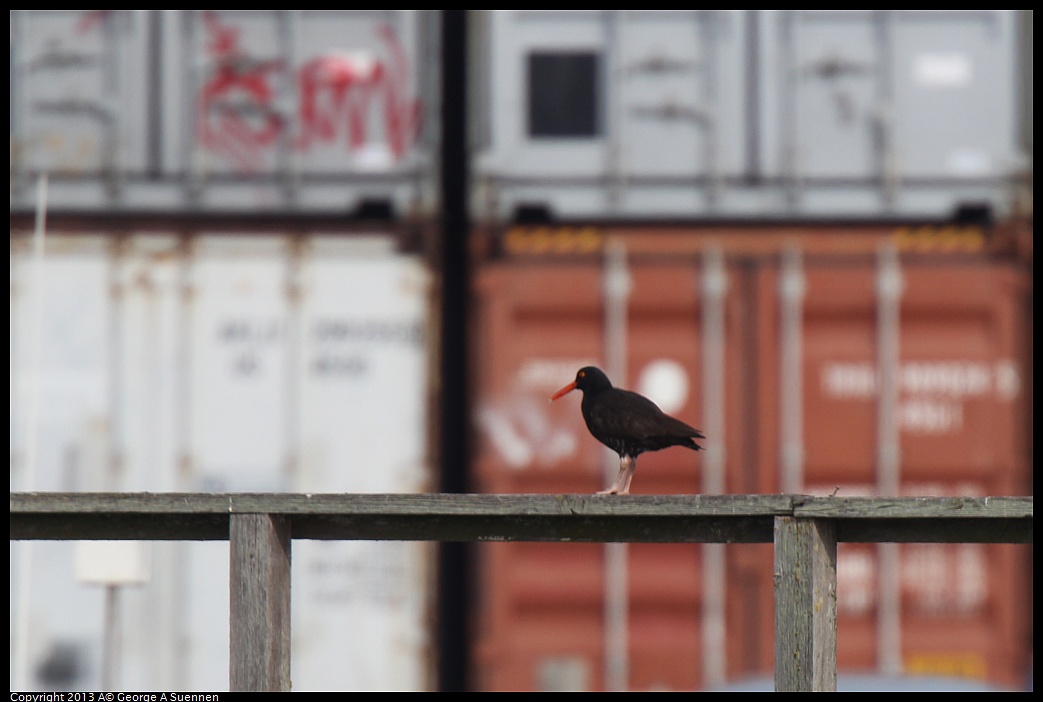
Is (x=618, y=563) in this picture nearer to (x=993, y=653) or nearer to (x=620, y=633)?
(x=620, y=633)

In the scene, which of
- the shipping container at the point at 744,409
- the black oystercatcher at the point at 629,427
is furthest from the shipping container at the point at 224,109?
the black oystercatcher at the point at 629,427

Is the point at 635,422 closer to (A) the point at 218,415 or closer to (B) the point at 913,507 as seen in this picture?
(B) the point at 913,507

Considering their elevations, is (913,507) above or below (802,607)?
above

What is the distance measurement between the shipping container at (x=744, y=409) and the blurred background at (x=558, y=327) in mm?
16

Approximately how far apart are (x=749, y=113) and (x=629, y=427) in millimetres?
4004

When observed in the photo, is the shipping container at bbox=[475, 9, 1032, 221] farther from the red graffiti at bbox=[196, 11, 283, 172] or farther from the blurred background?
the red graffiti at bbox=[196, 11, 283, 172]

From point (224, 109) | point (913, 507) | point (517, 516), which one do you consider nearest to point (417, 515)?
point (517, 516)

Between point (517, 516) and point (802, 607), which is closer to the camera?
point (802, 607)

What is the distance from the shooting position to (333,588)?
751 cm

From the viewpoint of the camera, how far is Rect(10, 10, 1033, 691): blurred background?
24.6ft

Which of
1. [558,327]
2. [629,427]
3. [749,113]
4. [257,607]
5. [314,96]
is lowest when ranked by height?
[257,607]

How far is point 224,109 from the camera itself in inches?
305

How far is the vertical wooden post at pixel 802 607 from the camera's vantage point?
10.3 ft
